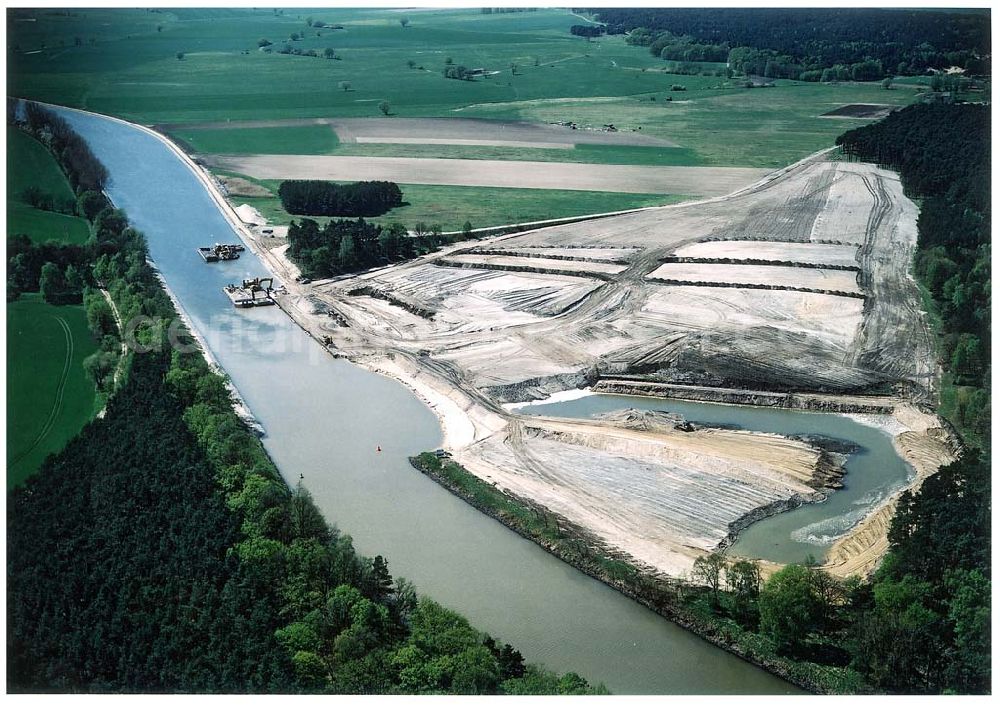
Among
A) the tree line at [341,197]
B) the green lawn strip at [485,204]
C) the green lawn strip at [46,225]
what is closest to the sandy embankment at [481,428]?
the tree line at [341,197]

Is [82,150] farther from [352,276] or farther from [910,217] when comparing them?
[910,217]

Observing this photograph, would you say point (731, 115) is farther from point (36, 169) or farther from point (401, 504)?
point (401, 504)

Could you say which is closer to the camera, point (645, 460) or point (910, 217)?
point (645, 460)

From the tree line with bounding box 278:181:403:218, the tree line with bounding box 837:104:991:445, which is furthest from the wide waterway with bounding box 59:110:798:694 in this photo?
the tree line with bounding box 837:104:991:445

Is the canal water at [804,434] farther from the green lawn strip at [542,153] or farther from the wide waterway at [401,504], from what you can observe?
the green lawn strip at [542,153]

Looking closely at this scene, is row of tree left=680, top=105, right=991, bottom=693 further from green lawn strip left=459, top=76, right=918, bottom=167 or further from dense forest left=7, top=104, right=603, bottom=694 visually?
green lawn strip left=459, top=76, right=918, bottom=167

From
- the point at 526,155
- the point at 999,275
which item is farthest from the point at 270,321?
the point at 999,275
